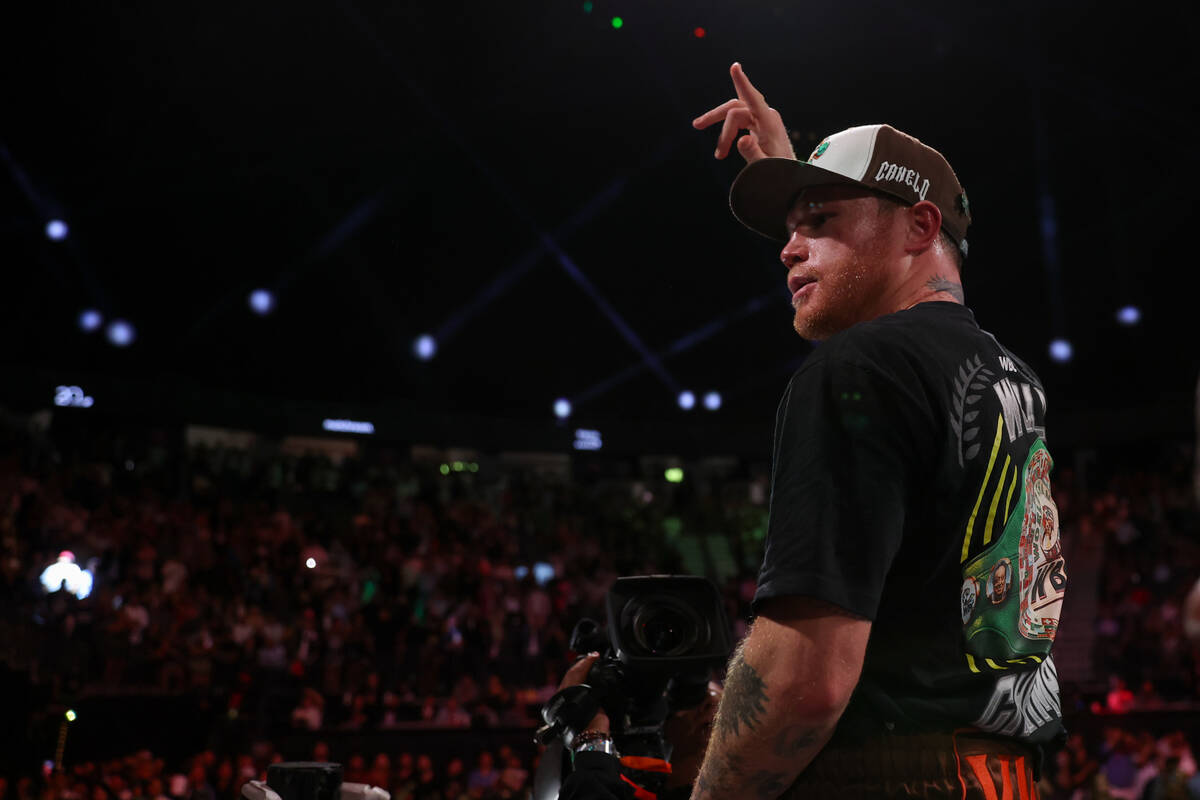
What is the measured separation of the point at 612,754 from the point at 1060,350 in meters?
21.4

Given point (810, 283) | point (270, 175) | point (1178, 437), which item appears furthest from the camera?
point (1178, 437)

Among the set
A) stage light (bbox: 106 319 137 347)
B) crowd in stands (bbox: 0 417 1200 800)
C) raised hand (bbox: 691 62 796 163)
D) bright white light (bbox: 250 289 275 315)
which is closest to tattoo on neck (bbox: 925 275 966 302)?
raised hand (bbox: 691 62 796 163)

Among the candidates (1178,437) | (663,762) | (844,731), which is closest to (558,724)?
(663,762)

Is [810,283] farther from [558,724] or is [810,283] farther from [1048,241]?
[1048,241]

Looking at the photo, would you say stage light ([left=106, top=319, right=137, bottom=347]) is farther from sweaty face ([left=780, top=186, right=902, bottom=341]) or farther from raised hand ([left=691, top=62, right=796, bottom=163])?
sweaty face ([left=780, top=186, right=902, bottom=341])

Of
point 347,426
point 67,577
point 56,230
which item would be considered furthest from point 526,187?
point 67,577

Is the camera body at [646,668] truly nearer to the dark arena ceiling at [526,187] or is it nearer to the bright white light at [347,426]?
the dark arena ceiling at [526,187]

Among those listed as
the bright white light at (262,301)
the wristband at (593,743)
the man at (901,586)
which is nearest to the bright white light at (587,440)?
the bright white light at (262,301)

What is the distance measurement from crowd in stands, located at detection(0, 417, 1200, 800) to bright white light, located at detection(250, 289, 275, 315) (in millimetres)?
4079

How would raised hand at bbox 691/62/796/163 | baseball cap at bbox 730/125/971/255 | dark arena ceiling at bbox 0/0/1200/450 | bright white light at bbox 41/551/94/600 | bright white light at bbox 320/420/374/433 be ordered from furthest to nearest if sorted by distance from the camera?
bright white light at bbox 320/420/374/433, dark arena ceiling at bbox 0/0/1200/450, bright white light at bbox 41/551/94/600, raised hand at bbox 691/62/796/163, baseball cap at bbox 730/125/971/255

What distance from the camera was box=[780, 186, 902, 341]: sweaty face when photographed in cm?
156

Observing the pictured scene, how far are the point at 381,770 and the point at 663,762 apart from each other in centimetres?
758

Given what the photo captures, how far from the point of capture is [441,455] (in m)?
23.9

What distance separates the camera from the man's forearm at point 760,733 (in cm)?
117
